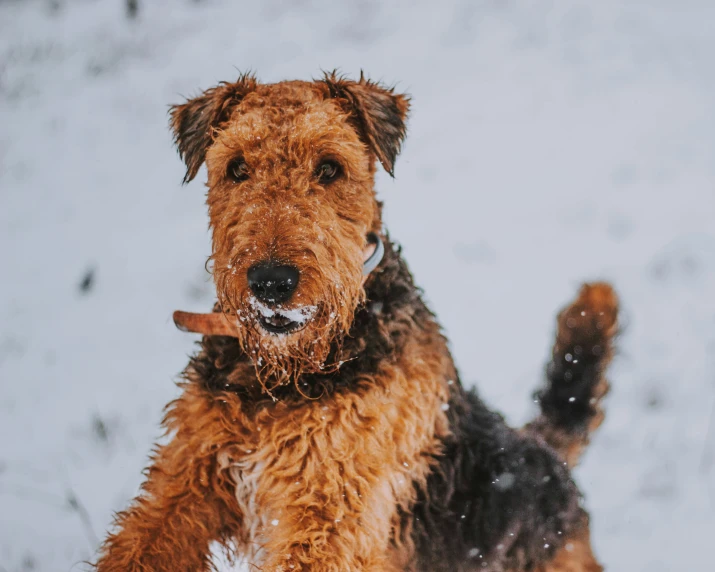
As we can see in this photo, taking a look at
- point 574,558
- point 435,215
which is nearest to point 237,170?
point 574,558

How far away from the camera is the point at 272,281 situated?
188 cm

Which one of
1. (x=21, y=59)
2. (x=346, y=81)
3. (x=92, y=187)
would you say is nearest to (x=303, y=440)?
(x=346, y=81)

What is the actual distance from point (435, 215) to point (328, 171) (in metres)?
2.98

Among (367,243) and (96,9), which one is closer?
(367,243)

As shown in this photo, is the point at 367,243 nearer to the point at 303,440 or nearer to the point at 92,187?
the point at 303,440

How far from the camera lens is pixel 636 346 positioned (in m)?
4.15

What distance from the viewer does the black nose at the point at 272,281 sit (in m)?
1.87

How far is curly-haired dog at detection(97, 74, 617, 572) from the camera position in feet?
6.82

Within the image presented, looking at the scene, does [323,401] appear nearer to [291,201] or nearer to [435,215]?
[291,201]

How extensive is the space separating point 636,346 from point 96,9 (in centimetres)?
653

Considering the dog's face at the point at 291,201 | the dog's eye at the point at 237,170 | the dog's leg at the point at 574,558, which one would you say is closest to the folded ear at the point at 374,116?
the dog's face at the point at 291,201

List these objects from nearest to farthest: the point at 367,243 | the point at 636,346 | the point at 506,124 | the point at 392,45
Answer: the point at 367,243, the point at 636,346, the point at 506,124, the point at 392,45

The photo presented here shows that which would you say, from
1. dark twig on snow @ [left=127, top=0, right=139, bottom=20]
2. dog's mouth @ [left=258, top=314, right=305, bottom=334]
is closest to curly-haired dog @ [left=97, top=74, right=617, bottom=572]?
dog's mouth @ [left=258, top=314, right=305, bottom=334]

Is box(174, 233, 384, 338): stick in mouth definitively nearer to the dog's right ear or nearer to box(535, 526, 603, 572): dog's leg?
the dog's right ear
